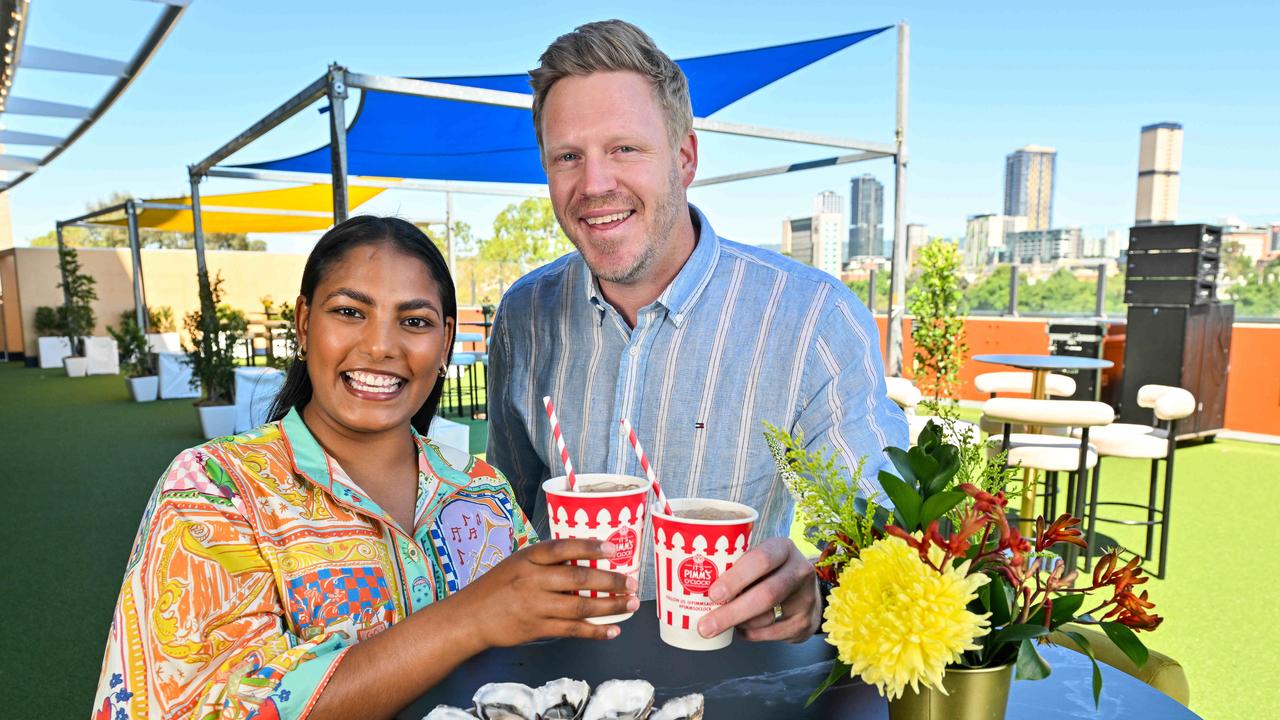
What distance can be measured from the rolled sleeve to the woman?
691mm

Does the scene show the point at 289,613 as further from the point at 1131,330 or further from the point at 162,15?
the point at 1131,330

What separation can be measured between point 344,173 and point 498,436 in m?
2.28

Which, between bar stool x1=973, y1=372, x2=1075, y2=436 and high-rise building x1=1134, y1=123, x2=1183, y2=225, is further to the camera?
high-rise building x1=1134, y1=123, x2=1183, y2=225

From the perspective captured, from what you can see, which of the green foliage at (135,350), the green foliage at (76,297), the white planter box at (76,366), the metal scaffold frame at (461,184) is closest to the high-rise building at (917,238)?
the metal scaffold frame at (461,184)

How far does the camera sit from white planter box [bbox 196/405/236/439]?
7.91 m

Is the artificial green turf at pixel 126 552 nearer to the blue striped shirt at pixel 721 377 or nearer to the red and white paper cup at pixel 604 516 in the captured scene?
the blue striped shirt at pixel 721 377

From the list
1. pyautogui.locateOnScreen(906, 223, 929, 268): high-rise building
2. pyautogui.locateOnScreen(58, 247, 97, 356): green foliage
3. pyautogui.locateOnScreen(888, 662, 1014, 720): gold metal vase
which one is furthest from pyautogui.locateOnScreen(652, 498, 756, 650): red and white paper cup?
pyautogui.locateOnScreen(58, 247, 97, 356): green foliage

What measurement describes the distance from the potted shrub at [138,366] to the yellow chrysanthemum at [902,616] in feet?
41.0

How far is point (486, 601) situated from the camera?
95cm

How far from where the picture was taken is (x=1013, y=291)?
1076 cm

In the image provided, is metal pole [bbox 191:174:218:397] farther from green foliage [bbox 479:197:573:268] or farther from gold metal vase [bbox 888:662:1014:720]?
green foliage [bbox 479:197:573:268]

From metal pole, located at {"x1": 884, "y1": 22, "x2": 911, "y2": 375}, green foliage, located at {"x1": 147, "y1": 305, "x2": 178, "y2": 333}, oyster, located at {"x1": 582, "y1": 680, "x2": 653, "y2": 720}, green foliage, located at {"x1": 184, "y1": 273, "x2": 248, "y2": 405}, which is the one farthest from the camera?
green foliage, located at {"x1": 147, "y1": 305, "x2": 178, "y2": 333}

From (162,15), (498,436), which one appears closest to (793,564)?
(498,436)

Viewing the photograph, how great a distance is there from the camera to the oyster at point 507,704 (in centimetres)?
87
